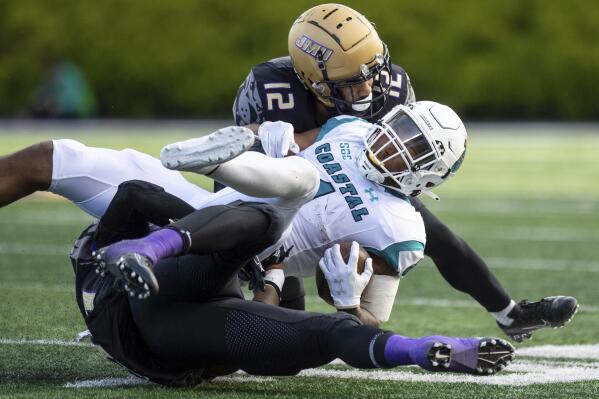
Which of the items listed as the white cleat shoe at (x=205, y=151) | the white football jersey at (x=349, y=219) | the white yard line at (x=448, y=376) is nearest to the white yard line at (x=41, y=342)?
the white yard line at (x=448, y=376)

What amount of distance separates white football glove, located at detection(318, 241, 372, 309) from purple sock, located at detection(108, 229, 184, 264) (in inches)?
20.8

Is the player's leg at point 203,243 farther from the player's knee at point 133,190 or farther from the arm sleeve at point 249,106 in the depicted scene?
the arm sleeve at point 249,106

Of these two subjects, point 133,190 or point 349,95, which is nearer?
→ point 133,190

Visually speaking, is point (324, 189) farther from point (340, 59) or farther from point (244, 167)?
point (340, 59)

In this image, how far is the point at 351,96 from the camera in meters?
3.96

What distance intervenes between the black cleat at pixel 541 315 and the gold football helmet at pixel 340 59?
86cm

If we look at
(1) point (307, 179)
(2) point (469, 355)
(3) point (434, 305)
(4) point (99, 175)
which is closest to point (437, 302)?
(3) point (434, 305)

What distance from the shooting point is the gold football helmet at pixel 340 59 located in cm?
396

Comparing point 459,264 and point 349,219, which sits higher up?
point 349,219

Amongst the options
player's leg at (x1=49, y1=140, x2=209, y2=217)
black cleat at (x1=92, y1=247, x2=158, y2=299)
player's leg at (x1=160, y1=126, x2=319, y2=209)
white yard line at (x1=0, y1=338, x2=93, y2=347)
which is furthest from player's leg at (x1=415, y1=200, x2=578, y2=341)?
black cleat at (x1=92, y1=247, x2=158, y2=299)

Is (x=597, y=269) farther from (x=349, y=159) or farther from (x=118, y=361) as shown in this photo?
(x=118, y=361)

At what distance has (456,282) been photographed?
13.5ft

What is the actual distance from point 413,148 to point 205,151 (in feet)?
2.83

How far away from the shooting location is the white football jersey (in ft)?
10.9
